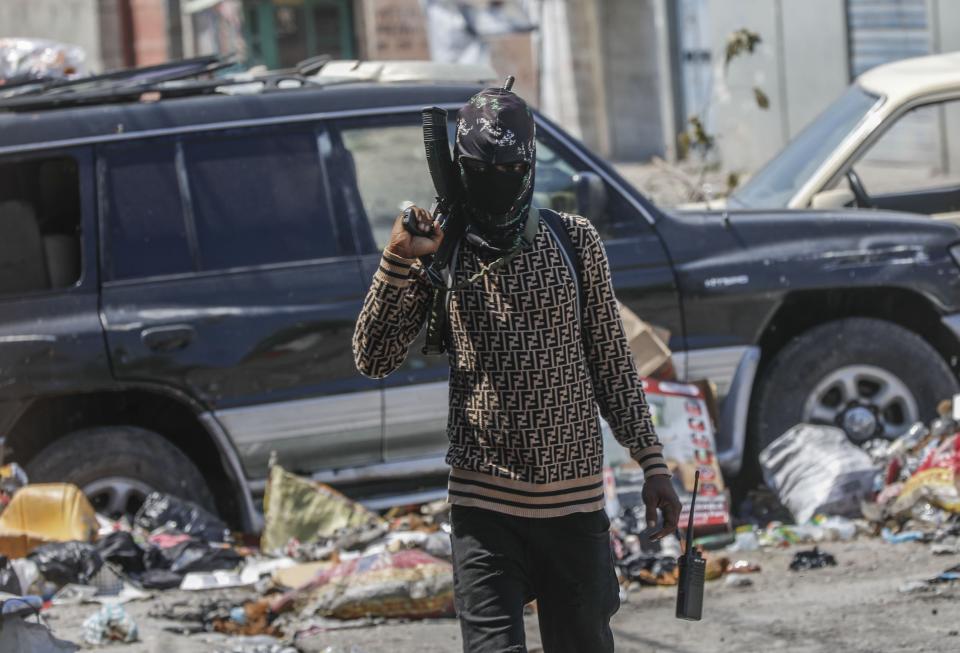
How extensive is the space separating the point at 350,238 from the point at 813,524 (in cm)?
230

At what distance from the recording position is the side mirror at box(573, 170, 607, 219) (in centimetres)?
630

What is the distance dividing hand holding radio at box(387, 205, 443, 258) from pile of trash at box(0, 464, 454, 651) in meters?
2.41

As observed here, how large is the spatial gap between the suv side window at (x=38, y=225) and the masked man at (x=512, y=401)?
10.9ft

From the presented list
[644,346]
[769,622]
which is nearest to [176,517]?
[644,346]

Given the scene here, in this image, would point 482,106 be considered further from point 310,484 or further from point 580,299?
point 310,484

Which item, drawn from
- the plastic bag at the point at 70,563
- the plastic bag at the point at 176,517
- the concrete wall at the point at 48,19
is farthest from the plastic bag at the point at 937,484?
the concrete wall at the point at 48,19

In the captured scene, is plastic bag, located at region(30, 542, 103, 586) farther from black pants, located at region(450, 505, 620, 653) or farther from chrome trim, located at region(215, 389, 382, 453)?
black pants, located at region(450, 505, 620, 653)

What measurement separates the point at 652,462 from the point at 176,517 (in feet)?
10.6

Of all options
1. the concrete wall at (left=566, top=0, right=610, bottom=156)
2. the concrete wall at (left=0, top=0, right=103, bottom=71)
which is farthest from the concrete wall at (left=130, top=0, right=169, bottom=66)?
the concrete wall at (left=566, top=0, right=610, bottom=156)

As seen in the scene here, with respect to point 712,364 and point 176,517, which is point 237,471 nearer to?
point 176,517

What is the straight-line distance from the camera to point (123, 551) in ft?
20.0

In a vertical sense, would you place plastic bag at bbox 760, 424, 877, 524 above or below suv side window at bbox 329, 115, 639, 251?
below

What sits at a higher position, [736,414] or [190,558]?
[736,414]

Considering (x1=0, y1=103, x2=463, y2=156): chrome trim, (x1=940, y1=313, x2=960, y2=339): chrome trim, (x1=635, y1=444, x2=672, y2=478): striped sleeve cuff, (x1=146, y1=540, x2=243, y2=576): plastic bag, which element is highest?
(x1=0, y1=103, x2=463, y2=156): chrome trim
